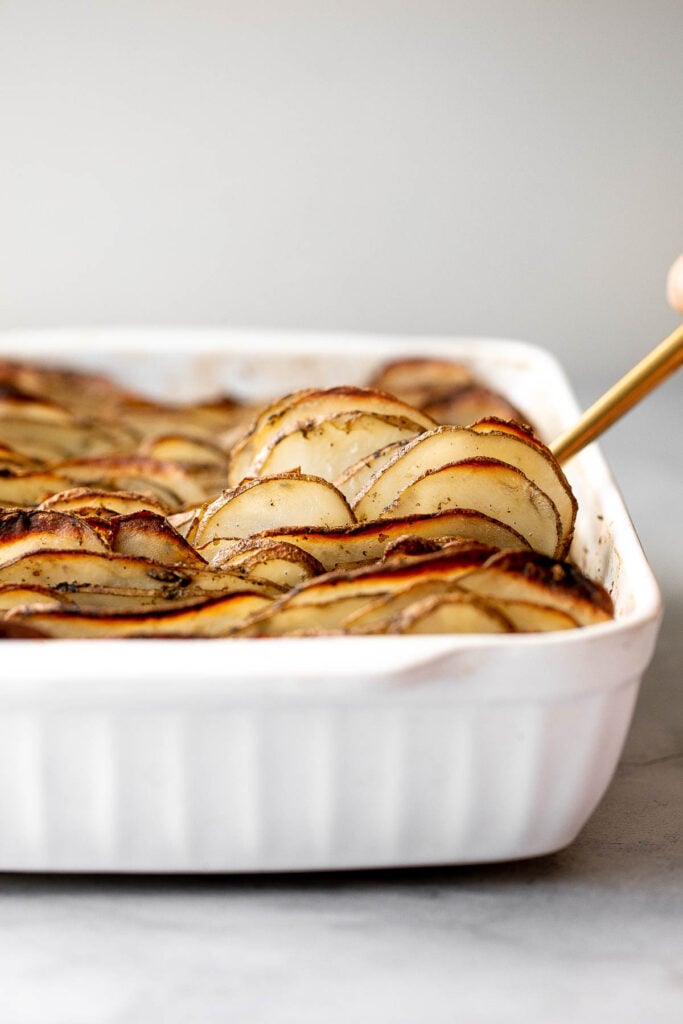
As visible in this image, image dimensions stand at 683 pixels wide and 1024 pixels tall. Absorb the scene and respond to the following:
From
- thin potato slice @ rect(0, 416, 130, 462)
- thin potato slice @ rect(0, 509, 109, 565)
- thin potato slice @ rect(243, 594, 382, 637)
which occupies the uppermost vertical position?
thin potato slice @ rect(243, 594, 382, 637)

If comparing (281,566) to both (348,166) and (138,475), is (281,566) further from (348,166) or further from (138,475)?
(348,166)

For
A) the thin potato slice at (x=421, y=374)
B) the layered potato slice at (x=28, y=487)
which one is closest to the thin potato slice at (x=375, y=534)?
the layered potato slice at (x=28, y=487)

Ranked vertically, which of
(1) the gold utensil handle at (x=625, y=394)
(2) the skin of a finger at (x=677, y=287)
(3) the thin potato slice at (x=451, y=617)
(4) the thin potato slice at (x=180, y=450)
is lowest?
(4) the thin potato slice at (x=180, y=450)

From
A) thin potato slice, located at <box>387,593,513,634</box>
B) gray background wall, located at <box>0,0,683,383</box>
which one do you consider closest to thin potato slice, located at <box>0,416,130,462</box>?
thin potato slice, located at <box>387,593,513,634</box>

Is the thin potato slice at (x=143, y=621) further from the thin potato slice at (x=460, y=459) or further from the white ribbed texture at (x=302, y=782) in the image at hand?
the thin potato slice at (x=460, y=459)

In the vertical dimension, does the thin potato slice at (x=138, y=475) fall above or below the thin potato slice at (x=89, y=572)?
below

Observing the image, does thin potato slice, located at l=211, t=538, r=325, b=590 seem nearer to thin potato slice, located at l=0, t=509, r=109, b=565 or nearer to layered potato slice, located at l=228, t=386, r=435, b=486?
thin potato slice, located at l=0, t=509, r=109, b=565
